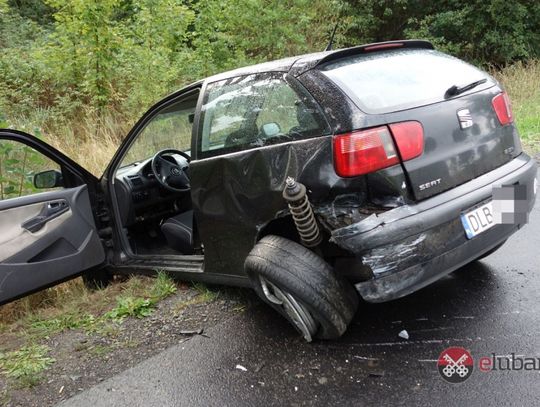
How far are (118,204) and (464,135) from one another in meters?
3.01

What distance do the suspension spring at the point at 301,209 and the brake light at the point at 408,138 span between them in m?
0.52

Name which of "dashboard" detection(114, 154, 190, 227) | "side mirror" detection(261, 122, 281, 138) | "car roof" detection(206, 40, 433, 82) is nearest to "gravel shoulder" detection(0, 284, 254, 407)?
"dashboard" detection(114, 154, 190, 227)

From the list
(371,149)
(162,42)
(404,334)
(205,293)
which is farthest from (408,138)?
(162,42)

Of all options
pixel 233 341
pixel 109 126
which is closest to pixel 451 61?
pixel 233 341

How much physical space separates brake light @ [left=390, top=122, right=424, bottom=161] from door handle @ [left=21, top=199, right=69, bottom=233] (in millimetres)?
2699

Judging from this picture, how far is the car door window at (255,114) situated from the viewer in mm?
2574

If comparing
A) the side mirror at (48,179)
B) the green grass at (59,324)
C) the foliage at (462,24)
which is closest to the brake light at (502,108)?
the green grass at (59,324)

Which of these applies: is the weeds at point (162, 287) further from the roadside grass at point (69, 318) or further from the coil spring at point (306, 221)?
the coil spring at point (306, 221)

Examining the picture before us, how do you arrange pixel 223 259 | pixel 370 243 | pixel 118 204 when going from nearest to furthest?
pixel 370 243 → pixel 223 259 → pixel 118 204

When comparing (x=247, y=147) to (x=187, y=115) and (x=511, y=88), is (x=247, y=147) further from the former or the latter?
(x=511, y=88)

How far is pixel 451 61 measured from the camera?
118 inches

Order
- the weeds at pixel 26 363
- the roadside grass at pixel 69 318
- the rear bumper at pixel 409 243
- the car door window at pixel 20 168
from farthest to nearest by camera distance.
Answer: the car door window at pixel 20 168 → the roadside grass at pixel 69 318 → the weeds at pixel 26 363 → the rear bumper at pixel 409 243

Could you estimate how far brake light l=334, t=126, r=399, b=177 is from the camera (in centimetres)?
235
